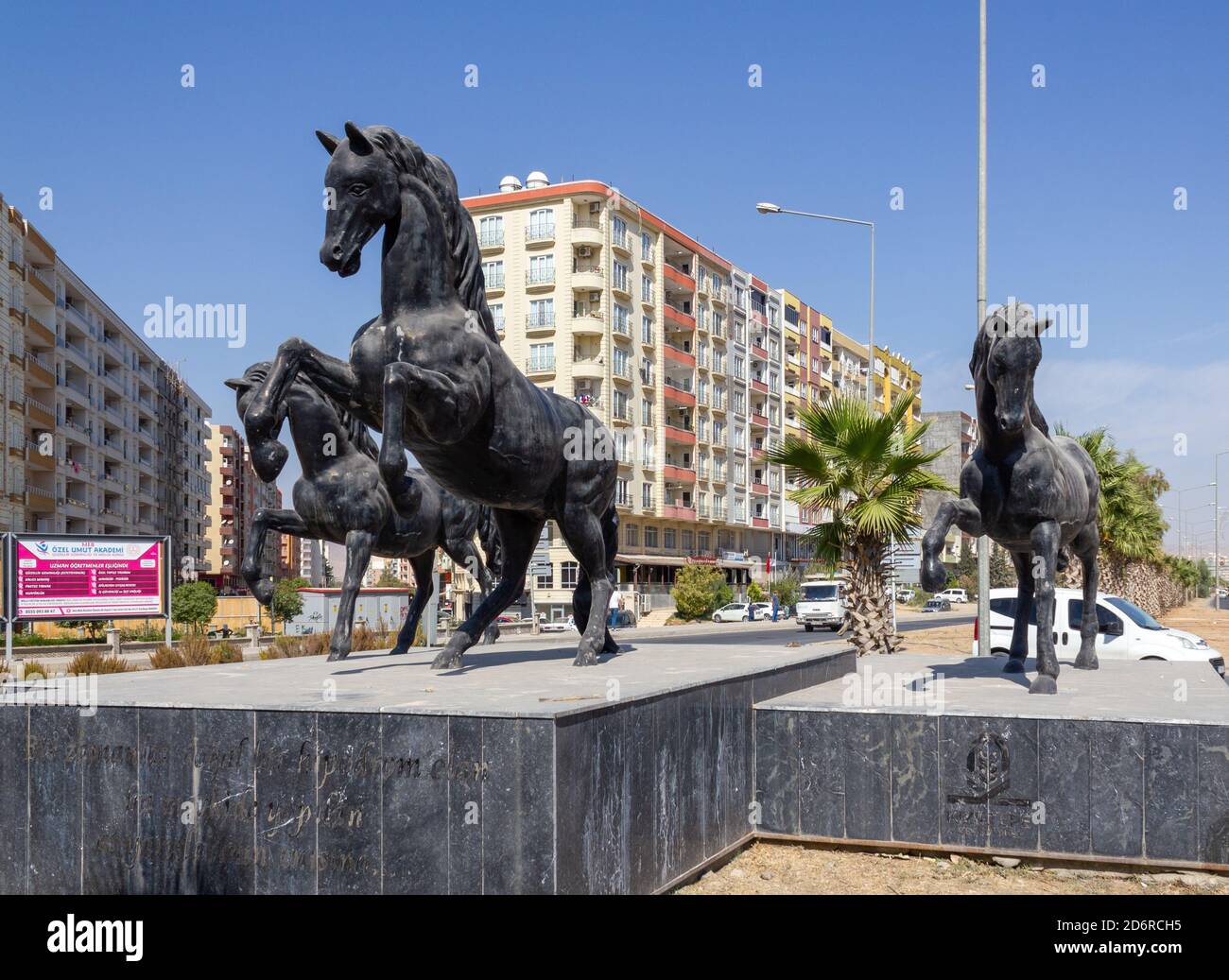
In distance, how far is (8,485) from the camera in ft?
174

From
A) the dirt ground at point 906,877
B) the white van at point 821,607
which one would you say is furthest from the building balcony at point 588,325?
the dirt ground at point 906,877

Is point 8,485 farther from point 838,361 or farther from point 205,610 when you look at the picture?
point 838,361

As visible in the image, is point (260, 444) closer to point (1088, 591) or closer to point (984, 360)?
point (984, 360)

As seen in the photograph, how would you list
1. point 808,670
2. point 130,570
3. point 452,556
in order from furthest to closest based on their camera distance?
point 130,570
point 452,556
point 808,670

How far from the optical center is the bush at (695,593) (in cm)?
5709

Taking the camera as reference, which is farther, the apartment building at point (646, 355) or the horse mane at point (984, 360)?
the apartment building at point (646, 355)

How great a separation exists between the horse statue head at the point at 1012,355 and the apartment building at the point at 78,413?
1396 inches

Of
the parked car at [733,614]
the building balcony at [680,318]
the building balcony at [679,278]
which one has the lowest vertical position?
the parked car at [733,614]

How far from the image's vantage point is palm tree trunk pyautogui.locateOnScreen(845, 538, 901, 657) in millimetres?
17922

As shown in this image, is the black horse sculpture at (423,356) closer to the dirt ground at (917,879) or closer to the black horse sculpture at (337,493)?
the black horse sculpture at (337,493)

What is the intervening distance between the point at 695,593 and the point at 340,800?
52013 millimetres

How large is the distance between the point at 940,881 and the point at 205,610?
38112mm

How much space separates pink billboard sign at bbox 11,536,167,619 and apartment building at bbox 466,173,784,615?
32.7 meters
